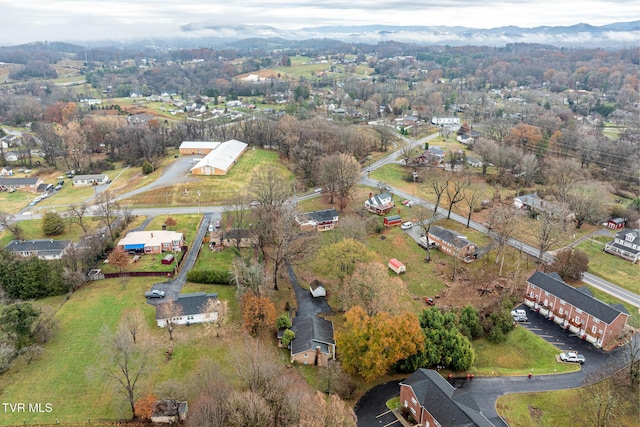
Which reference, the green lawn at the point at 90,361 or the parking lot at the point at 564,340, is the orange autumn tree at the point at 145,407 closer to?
the green lawn at the point at 90,361

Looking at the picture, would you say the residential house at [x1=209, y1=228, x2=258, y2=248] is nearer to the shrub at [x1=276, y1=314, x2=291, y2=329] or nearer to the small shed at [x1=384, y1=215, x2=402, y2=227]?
the shrub at [x1=276, y1=314, x2=291, y2=329]

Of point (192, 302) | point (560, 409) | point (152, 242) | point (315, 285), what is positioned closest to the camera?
point (560, 409)

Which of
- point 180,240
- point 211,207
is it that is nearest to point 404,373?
point 180,240

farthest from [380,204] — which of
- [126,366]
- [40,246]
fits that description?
[40,246]

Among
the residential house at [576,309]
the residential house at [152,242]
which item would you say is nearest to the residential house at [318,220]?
the residential house at [152,242]

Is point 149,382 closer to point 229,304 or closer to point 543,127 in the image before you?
point 229,304

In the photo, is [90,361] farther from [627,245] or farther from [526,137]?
[526,137]
